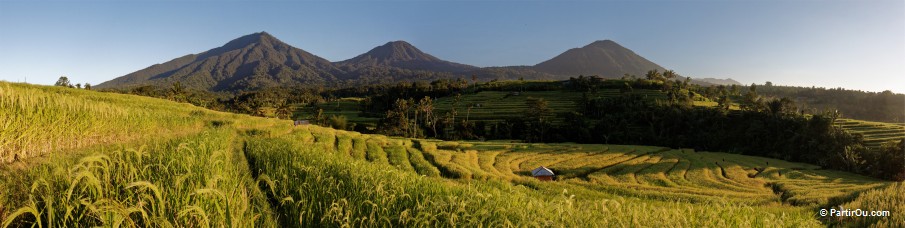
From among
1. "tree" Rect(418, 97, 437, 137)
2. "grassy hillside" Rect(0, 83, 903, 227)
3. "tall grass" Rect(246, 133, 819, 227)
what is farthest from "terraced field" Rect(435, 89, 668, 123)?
→ "tall grass" Rect(246, 133, 819, 227)

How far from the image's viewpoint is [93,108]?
640 inches

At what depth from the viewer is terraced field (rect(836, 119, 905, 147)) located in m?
107

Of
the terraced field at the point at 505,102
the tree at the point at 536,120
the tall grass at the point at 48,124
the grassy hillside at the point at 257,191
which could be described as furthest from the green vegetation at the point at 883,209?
the terraced field at the point at 505,102

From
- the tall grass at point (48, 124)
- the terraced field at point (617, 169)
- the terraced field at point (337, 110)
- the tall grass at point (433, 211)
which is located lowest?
the terraced field at point (617, 169)

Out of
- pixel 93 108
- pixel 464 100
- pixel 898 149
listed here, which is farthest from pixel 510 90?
pixel 93 108

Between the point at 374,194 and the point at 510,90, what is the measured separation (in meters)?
A: 193

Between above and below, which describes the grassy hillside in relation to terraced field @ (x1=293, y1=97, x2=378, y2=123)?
above

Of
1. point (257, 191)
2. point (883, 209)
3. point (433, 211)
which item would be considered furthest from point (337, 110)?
point (433, 211)

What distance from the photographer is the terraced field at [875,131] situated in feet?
352

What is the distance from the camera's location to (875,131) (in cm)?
11812

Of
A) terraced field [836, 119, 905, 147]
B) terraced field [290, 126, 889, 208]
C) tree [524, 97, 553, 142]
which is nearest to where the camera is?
terraced field [290, 126, 889, 208]

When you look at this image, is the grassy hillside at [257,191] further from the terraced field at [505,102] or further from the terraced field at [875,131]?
the terraced field at [505,102]

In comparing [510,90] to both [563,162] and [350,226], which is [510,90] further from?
[350,226]

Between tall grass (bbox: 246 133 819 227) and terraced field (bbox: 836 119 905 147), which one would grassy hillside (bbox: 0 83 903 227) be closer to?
tall grass (bbox: 246 133 819 227)
